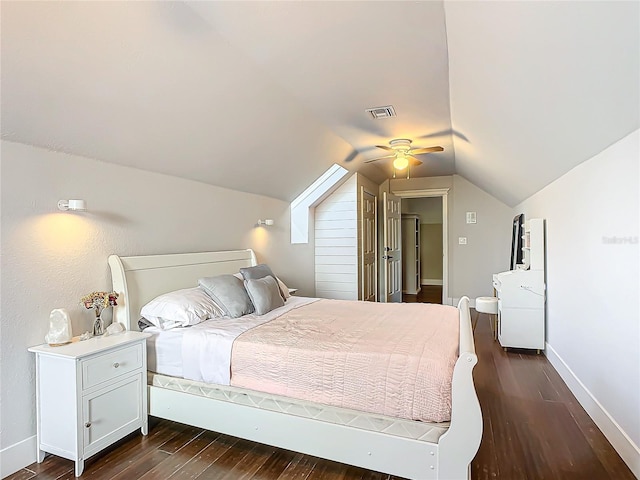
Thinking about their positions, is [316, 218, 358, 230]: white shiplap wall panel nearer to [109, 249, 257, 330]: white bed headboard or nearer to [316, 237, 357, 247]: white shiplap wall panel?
[316, 237, 357, 247]: white shiplap wall panel

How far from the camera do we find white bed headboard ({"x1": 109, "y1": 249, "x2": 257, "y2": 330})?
273 cm

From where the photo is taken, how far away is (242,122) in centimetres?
324

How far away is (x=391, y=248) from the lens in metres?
6.54

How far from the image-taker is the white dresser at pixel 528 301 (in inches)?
162

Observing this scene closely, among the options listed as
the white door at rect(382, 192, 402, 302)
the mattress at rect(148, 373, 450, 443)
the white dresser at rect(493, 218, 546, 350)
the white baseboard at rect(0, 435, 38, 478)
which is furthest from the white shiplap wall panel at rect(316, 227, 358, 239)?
the white baseboard at rect(0, 435, 38, 478)

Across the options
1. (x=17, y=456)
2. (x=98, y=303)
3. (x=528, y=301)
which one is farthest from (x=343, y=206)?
(x=17, y=456)

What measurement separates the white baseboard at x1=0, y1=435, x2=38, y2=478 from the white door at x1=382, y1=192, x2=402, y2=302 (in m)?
5.01

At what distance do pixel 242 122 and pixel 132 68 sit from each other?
1.12 metres

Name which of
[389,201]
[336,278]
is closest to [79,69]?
[336,278]

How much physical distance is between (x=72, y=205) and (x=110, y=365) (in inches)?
40.6

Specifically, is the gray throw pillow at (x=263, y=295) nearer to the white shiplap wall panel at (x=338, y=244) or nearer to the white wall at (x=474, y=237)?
the white shiplap wall panel at (x=338, y=244)

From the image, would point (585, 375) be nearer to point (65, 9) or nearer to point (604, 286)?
point (604, 286)

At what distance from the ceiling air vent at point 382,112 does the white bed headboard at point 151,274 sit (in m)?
2.03

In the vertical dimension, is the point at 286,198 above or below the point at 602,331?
above
